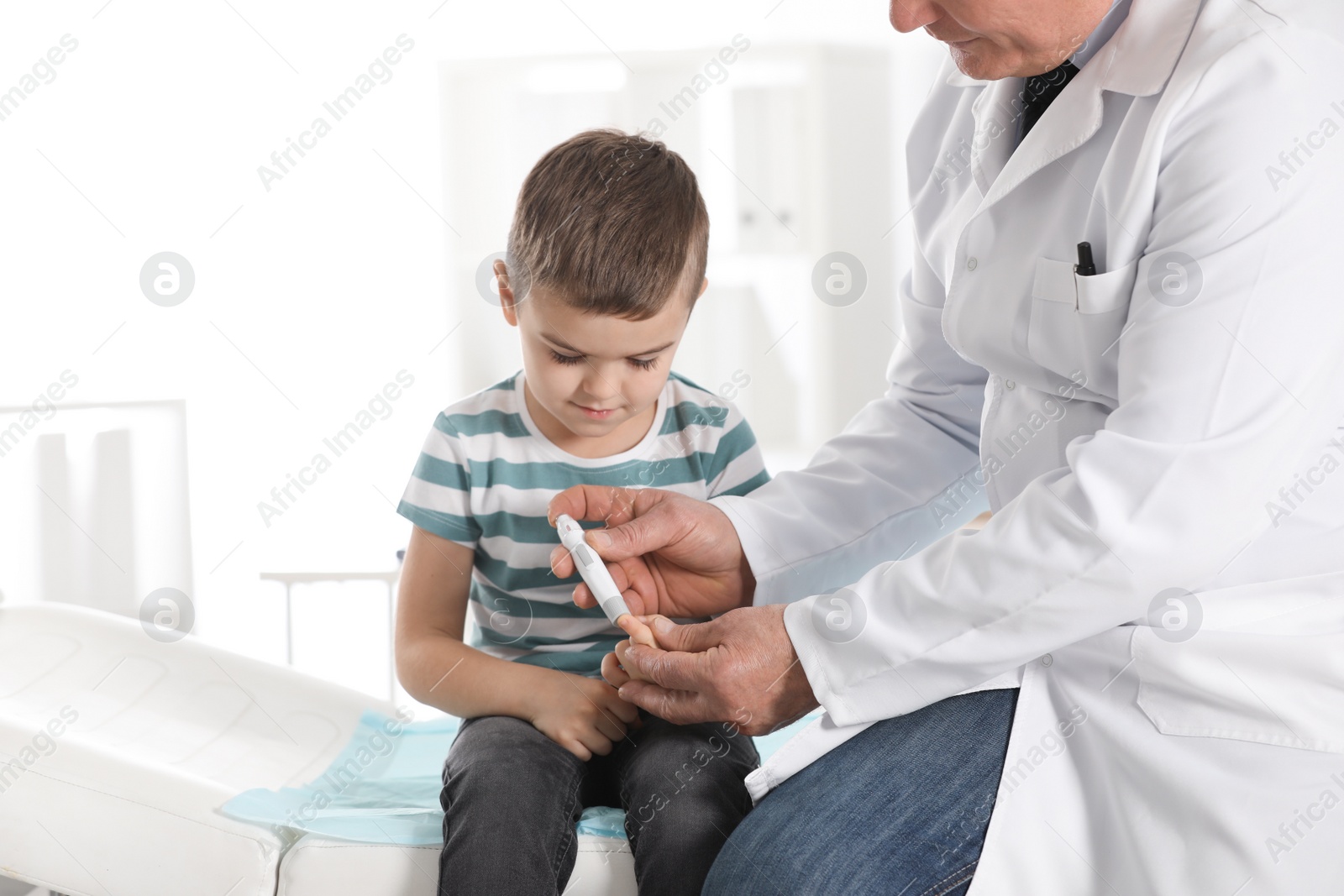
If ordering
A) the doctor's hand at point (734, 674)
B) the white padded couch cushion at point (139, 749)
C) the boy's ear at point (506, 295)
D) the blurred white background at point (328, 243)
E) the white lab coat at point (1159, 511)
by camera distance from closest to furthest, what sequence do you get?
the white lab coat at point (1159, 511) < the doctor's hand at point (734, 674) < the white padded couch cushion at point (139, 749) < the boy's ear at point (506, 295) < the blurred white background at point (328, 243)

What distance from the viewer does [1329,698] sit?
0.76 metres

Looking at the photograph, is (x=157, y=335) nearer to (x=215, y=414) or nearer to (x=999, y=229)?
(x=215, y=414)

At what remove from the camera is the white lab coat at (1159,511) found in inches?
28.2

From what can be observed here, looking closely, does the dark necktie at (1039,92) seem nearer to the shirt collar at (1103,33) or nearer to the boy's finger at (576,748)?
the shirt collar at (1103,33)

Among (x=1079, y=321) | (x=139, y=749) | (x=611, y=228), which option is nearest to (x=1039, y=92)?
(x=1079, y=321)

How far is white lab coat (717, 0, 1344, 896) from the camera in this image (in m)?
0.72

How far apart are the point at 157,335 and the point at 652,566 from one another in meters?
1.45

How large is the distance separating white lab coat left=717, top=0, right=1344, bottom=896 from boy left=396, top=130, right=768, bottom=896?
190 mm

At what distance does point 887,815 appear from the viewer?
0.82 m

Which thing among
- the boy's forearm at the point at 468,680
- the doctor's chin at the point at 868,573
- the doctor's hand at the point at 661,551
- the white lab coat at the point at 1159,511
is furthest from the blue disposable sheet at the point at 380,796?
the white lab coat at the point at 1159,511

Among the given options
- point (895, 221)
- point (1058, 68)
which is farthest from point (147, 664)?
point (895, 221)

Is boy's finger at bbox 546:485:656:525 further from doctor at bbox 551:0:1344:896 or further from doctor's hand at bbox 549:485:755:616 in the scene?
doctor at bbox 551:0:1344:896

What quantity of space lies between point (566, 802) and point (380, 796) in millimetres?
270

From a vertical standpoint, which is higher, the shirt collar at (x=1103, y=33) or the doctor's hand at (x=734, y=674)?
the shirt collar at (x=1103, y=33)
